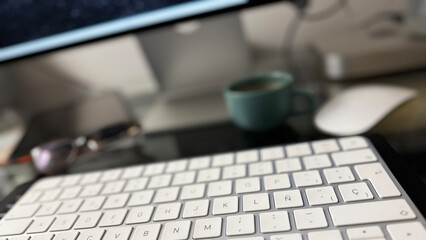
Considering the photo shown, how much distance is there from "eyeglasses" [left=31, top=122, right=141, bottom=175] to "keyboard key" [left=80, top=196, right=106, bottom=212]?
15 centimetres

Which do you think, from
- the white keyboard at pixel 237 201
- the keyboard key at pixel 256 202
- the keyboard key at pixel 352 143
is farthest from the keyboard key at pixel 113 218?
the keyboard key at pixel 352 143

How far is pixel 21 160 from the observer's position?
490mm

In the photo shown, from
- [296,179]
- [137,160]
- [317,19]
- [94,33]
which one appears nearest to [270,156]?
[296,179]

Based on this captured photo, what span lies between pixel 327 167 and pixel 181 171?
0.44ft

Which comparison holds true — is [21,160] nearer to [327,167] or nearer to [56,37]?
[56,37]

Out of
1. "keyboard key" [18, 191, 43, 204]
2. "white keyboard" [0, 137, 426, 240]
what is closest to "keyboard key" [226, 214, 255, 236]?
"white keyboard" [0, 137, 426, 240]

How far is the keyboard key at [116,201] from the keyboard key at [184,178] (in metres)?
0.05

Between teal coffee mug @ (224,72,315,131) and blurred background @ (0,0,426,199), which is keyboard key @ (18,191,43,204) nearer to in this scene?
blurred background @ (0,0,426,199)

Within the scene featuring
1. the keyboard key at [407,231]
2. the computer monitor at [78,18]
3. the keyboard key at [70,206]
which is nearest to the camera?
the keyboard key at [407,231]

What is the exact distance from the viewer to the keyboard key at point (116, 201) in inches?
11.9

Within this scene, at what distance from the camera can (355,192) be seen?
0.25 m

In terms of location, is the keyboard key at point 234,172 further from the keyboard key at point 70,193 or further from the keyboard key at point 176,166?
the keyboard key at point 70,193

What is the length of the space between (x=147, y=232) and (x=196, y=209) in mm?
41

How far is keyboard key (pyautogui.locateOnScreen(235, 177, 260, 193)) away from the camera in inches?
11.2
